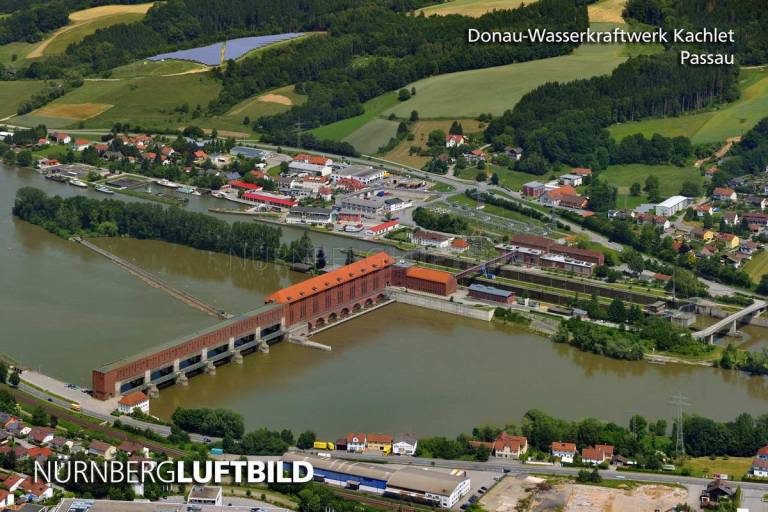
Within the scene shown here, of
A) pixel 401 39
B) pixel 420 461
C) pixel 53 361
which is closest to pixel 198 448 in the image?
pixel 420 461

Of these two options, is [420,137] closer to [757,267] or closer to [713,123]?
[713,123]

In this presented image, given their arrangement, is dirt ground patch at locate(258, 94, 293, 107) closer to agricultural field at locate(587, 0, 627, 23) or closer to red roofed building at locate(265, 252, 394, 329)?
agricultural field at locate(587, 0, 627, 23)

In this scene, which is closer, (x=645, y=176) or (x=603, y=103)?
(x=645, y=176)

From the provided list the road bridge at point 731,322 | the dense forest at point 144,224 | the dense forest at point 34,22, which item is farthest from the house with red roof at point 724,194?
the dense forest at point 34,22

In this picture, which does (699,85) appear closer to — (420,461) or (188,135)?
(188,135)

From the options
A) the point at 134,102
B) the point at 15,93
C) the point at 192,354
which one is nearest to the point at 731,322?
the point at 192,354

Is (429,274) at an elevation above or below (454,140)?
below
